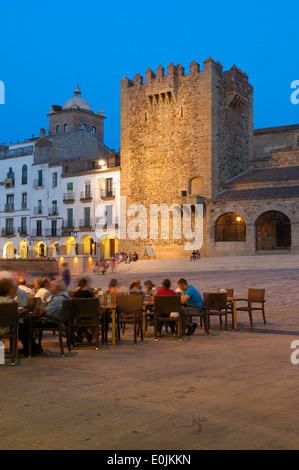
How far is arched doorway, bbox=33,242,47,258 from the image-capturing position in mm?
46656

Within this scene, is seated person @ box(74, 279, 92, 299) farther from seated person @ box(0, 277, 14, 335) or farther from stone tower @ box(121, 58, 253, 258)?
stone tower @ box(121, 58, 253, 258)

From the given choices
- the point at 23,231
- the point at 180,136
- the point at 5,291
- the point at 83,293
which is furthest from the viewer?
the point at 23,231

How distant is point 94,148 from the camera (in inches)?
2032

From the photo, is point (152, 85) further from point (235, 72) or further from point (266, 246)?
point (266, 246)

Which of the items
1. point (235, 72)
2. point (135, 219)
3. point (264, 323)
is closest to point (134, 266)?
point (135, 219)

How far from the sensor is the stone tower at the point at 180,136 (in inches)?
1489

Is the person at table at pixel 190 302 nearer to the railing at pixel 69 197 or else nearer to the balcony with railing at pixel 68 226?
the balcony with railing at pixel 68 226

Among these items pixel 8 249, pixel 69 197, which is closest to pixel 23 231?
pixel 8 249

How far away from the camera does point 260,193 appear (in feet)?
112

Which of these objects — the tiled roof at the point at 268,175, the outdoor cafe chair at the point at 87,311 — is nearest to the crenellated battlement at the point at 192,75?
the tiled roof at the point at 268,175

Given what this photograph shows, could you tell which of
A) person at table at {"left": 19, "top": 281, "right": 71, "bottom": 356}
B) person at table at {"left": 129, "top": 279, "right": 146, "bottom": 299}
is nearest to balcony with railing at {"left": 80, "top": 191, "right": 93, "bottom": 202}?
person at table at {"left": 129, "top": 279, "right": 146, "bottom": 299}

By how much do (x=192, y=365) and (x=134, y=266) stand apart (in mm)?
26022

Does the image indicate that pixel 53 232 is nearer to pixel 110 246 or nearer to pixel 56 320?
A: pixel 110 246

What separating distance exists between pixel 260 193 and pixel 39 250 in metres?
22.1
